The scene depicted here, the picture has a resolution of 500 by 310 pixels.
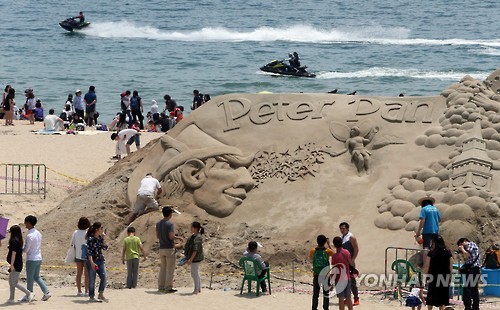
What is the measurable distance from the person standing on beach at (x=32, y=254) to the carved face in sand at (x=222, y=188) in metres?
4.46

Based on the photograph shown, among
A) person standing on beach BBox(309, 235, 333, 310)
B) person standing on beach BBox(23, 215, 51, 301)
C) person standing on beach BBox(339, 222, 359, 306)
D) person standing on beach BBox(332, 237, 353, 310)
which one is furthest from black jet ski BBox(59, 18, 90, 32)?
person standing on beach BBox(332, 237, 353, 310)

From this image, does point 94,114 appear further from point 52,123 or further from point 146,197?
point 146,197

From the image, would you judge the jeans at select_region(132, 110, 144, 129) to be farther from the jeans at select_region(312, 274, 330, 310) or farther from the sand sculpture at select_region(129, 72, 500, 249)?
the jeans at select_region(312, 274, 330, 310)

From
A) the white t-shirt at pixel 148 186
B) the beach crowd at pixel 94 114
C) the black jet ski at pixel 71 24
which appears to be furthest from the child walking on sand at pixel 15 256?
the black jet ski at pixel 71 24

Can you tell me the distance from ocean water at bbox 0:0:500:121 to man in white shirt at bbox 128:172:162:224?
19218mm

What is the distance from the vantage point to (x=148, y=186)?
65.3ft

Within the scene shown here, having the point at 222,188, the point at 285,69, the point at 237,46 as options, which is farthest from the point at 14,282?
the point at 237,46

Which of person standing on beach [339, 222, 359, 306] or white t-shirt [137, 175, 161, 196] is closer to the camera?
person standing on beach [339, 222, 359, 306]

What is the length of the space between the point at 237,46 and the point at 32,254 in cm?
4978

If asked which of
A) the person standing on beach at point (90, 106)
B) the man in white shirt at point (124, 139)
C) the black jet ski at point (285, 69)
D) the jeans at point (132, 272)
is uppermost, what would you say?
the black jet ski at point (285, 69)

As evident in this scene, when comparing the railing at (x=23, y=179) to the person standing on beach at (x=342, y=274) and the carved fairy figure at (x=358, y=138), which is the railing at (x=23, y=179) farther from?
the person standing on beach at (x=342, y=274)

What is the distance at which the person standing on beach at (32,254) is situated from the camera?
618 inches

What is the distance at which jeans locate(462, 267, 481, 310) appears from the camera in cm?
1505

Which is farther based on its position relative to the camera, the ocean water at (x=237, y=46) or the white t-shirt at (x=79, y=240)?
the ocean water at (x=237, y=46)
